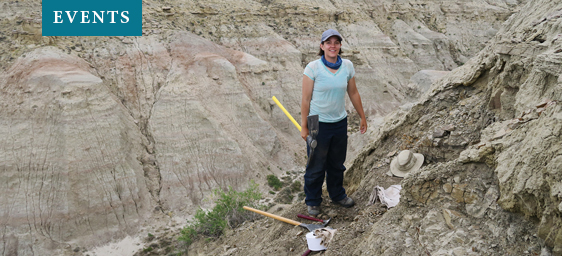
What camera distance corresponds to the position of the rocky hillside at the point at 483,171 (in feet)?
9.34

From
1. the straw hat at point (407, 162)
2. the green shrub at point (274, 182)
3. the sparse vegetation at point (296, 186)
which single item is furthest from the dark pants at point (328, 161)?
the green shrub at point (274, 182)

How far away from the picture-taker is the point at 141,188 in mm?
15430

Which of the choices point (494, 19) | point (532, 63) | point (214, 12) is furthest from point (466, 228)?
point (494, 19)

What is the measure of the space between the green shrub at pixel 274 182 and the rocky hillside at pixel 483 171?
38.1 ft

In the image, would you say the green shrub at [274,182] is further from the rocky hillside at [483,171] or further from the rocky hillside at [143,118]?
the rocky hillside at [483,171]

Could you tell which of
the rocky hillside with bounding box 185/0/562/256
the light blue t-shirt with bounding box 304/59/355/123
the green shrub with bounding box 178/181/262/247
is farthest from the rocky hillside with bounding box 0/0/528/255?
the green shrub with bounding box 178/181/262/247

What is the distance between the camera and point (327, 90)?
182 inches

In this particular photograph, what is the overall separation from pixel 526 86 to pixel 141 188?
14648 mm

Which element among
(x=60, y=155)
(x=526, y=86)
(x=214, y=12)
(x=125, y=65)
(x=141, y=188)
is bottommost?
(x=141, y=188)

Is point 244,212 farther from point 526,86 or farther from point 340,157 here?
point 526,86

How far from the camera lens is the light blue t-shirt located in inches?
181

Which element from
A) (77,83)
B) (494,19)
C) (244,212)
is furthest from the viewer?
(494,19)

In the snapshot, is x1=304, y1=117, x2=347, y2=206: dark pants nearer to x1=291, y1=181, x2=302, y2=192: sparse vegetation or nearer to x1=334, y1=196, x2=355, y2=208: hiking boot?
x1=334, y1=196, x2=355, y2=208: hiking boot

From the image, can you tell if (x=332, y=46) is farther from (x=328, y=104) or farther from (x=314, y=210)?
(x=314, y=210)
